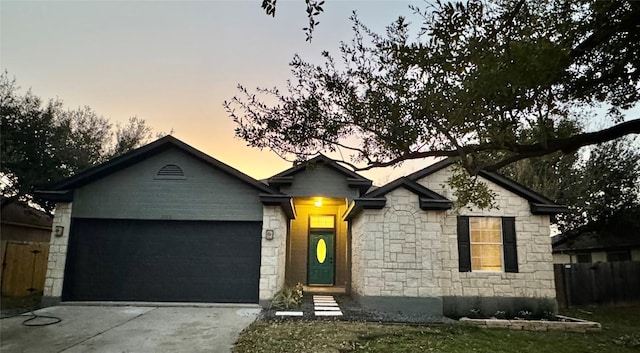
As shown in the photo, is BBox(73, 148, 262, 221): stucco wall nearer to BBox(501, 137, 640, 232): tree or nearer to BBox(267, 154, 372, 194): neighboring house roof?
BBox(267, 154, 372, 194): neighboring house roof

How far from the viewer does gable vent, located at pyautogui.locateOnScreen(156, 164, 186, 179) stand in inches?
437

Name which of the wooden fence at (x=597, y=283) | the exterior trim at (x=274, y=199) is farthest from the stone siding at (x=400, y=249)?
the wooden fence at (x=597, y=283)

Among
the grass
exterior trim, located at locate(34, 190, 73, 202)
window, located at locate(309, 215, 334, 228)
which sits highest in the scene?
exterior trim, located at locate(34, 190, 73, 202)

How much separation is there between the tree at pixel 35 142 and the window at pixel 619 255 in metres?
24.7

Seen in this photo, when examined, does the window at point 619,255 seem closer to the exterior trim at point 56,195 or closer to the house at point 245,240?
the house at point 245,240

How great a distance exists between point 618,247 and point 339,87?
18.4 metres

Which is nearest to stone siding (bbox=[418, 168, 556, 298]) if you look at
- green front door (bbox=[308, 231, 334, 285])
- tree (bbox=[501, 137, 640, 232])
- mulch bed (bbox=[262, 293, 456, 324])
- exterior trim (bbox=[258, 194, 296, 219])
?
mulch bed (bbox=[262, 293, 456, 324])

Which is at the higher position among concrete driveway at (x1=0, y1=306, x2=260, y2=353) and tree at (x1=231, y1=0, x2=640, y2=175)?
tree at (x1=231, y1=0, x2=640, y2=175)

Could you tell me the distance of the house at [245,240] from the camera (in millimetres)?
10312

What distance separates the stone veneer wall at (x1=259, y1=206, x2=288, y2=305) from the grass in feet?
7.20

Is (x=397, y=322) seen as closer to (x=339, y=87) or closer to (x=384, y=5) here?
(x=339, y=87)

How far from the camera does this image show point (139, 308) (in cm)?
977

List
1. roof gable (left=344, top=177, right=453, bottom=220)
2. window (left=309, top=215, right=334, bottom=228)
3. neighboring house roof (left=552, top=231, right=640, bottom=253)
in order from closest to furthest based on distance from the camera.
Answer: roof gable (left=344, top=177, right=453, bottom=220), window (left=309, top=215, right=334, bottom=228), neighboring house roof (left=552, top=231, right=640, bottom=253)

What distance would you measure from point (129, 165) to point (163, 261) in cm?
300
